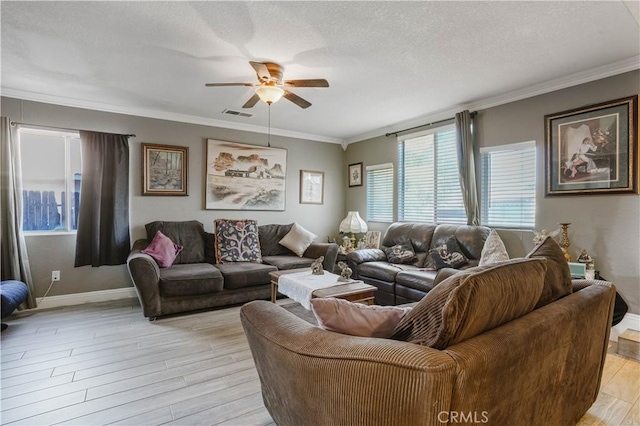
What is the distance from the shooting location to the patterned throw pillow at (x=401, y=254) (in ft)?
13.1

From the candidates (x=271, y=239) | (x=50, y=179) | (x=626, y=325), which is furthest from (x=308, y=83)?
(x=626, y=325)

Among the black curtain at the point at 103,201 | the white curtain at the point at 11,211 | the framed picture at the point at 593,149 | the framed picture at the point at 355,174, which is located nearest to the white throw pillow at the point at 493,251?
the framed picture at the point at 593,149

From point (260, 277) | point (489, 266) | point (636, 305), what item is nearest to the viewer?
point (489, 266)

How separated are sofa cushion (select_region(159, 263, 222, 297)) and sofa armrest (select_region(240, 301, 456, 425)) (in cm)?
244

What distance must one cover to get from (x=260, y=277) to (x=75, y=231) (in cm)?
→ 242

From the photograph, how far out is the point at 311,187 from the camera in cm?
574

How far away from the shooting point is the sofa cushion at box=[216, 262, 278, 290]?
371cm

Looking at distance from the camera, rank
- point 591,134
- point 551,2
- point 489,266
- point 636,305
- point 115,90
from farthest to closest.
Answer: point 115,90
point 591,134
point 636,305
point 551,2
point 489,266

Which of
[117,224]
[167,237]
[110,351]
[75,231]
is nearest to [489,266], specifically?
[110,351]

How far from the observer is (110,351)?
102 inches

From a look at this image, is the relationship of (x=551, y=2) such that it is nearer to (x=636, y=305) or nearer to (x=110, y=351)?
(x=636, y=305)

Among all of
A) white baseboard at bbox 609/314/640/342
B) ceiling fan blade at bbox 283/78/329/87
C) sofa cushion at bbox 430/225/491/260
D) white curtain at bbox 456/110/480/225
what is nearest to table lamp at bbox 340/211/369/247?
sofa cushion at bbox 430/225/491/260

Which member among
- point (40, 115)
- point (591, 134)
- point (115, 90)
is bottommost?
point (591, 134)

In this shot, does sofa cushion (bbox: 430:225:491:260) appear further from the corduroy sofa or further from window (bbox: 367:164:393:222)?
the corduroy sofa
